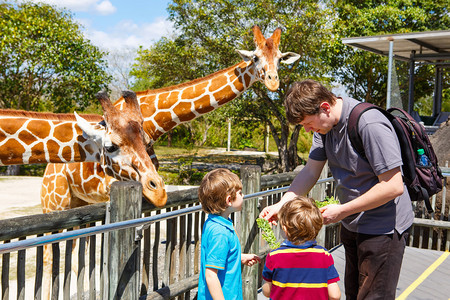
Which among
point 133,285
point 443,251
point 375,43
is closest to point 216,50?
point 375,43

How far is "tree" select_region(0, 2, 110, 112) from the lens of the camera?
16.9 metres

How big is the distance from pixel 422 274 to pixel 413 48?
890 cm

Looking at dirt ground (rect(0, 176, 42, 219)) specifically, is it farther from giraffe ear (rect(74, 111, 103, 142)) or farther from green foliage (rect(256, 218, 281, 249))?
green foliage (rect(256, 218, 281, 249))

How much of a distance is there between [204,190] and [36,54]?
642 inches

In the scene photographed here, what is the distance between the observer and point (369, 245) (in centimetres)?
263

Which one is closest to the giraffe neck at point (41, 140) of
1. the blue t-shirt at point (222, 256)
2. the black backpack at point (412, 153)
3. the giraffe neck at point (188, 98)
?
the giraffe neck at point (188, 98)

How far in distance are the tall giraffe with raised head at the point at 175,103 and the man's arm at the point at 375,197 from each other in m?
2.63

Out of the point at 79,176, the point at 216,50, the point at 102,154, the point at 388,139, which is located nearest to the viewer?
the point at 388,139

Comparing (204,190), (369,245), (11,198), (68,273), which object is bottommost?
(11,198)

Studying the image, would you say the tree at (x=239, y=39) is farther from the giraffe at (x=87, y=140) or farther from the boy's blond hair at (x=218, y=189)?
the boy's blond hair at (x=218, y=189)

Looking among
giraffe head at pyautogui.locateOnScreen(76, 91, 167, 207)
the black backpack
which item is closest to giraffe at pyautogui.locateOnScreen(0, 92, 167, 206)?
giraffe head at pyautogui.locateOnScreen(76, 91, 167, 207)

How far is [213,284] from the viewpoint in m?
2.50

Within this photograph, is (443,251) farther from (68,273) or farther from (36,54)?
(36,54)

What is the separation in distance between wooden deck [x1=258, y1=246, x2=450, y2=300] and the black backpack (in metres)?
2.28
